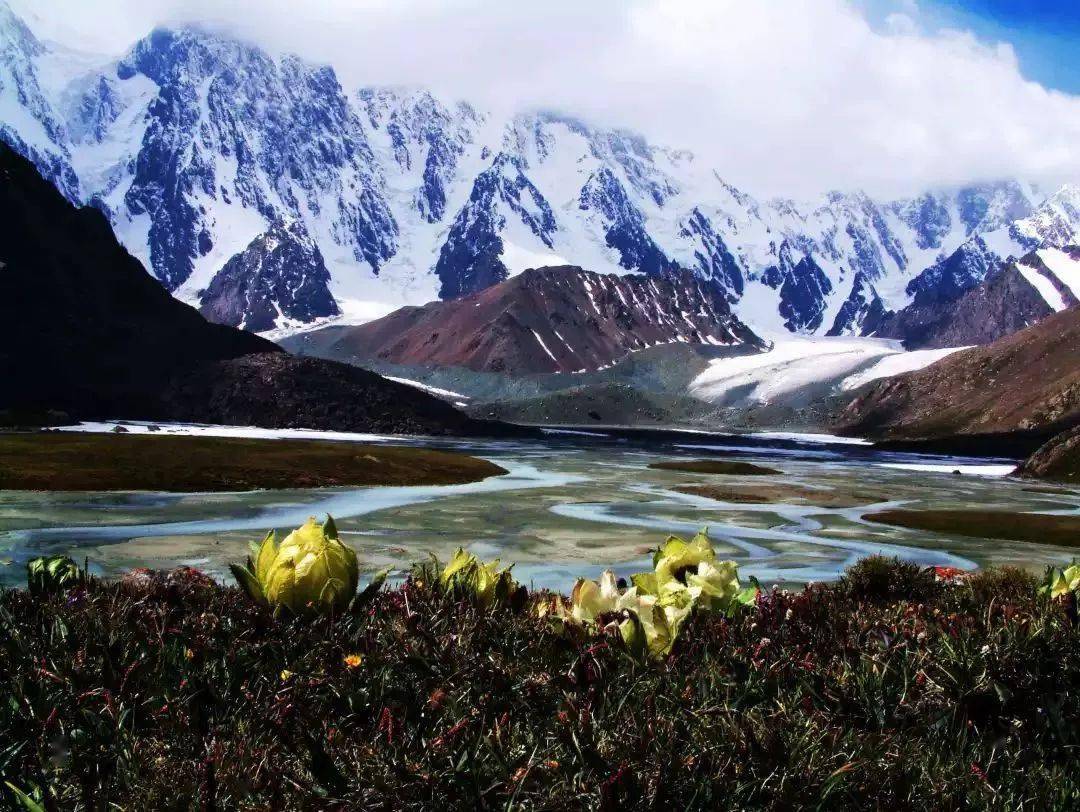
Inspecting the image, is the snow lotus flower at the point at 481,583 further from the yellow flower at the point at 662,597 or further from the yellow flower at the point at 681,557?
the yellow flower at the point at 681,557

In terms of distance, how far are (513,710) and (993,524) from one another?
34.0 meters

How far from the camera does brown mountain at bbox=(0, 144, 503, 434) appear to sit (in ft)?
419

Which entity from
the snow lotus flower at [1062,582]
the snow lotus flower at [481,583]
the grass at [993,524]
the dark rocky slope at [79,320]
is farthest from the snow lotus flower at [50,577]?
the dark rocky slope at [79,320]

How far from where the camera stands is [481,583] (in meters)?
5.67

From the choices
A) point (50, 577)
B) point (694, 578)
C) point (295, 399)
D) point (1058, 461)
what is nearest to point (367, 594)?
point (694, 578)

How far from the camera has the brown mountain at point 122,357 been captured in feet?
419

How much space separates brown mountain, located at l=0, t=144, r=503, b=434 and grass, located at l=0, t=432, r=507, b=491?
249 ft

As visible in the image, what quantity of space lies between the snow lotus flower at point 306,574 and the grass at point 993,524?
29.0 metres

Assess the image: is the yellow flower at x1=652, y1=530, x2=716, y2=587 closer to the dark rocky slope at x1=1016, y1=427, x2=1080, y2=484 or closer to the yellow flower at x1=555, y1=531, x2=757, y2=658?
the yellow flower at x1=555, y1=531, x2=757, y2=658

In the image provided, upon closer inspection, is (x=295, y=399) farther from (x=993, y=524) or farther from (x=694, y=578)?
(x=694, y=578)

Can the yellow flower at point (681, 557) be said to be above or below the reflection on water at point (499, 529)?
above

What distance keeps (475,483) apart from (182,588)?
4055 cm

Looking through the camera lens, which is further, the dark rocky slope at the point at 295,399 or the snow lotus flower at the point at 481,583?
the dark rocky slope at the point at 295,399

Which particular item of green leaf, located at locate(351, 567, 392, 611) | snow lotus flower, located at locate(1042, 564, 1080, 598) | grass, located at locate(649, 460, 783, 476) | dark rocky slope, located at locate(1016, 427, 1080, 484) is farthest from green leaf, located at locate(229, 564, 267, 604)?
dark rocky slope, located at locate(1016, 427, 1080, 484)
